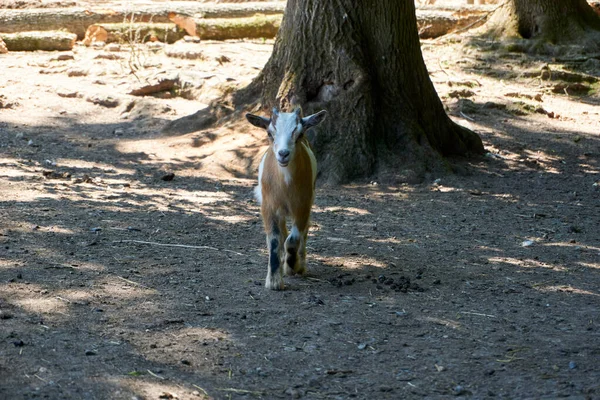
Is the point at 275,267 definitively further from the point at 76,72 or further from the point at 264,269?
the point at 76,72

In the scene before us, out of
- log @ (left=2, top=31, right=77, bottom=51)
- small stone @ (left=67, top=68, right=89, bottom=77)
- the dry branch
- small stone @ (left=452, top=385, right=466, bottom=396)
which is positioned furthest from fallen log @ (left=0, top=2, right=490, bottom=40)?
small stone @ (left=452, top=385, right=466, bottom=396)

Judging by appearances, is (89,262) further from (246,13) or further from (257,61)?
(246,13)

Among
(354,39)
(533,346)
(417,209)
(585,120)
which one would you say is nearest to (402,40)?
(354,39)

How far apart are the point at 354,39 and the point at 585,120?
17.1 ft

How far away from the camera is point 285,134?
19.5 ft

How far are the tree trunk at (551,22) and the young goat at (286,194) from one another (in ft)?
35.1

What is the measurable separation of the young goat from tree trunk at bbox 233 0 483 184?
3.22 m

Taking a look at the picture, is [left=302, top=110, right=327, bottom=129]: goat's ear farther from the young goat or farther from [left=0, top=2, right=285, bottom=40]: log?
[left=0, top=2, right=285, bottom=40]: log

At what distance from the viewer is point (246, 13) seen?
19469 mm

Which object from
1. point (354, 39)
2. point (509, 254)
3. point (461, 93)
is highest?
point (354, 39)

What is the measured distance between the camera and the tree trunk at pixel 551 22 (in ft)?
51.7

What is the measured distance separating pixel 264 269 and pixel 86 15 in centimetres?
1276

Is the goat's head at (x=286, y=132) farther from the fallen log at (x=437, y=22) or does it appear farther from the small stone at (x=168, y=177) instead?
the fallen log at (x=437, y=22)

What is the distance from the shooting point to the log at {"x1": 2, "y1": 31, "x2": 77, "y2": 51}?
1659cm
